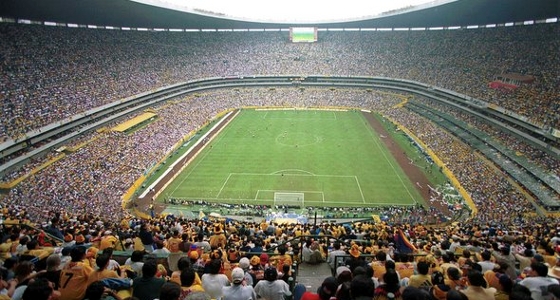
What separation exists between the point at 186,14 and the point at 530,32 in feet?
169

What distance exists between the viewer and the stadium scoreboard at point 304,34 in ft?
274

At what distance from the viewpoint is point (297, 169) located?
38.0 metres

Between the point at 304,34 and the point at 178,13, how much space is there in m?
32.8

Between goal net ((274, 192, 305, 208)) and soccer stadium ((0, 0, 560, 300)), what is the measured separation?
0.21 m

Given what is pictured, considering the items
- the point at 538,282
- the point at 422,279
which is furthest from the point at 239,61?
the point at 538,282

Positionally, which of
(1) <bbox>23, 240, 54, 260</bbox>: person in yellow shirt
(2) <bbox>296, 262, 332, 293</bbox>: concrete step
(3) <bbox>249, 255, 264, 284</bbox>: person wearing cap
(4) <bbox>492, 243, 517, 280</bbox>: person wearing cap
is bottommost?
(2) <bbox>296, 262, 332, 293</bbox>: concrete step

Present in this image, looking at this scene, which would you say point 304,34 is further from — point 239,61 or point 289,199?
point 289,199

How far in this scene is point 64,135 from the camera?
37.2 m

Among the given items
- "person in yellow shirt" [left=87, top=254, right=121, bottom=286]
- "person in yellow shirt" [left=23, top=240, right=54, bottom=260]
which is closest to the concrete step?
"person in yellow shirt" [left=87, top=254, right=121, bottom=286]

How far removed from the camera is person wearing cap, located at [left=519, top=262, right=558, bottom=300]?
5754 mm

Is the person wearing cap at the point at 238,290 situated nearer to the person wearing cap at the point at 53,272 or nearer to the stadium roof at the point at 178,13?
the person wearing cap at the point at 53,272

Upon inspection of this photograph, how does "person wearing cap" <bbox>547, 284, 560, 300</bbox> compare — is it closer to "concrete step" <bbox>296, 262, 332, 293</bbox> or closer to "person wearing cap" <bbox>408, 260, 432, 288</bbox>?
"person wearing cap" <bbox>408, 260, 432, 288</bbox>

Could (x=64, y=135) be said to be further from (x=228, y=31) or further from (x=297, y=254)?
(x=228, y=31)

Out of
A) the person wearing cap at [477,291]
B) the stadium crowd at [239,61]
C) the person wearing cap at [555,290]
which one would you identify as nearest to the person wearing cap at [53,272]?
the person wearing cap at [477,291]
